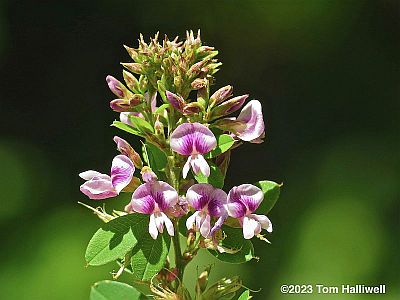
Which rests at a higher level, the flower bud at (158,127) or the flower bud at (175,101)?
the flower bud at (175,101)

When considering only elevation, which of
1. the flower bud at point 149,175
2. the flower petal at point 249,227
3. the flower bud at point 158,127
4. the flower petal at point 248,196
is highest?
the flower bud at point 158,127

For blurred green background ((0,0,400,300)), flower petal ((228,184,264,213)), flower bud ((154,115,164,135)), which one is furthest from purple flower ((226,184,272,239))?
blurred green background ((0,0,400,300))

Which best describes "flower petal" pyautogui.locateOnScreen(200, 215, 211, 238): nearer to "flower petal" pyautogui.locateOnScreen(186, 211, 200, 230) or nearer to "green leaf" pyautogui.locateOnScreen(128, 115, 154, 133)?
"flower petal" pyautogui.locateOnScreen(186, 211, 200, 230)

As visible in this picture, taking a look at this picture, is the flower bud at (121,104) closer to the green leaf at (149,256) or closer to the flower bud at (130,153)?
the flower bud at (130,153)

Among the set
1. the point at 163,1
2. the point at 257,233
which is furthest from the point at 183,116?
the point at 163,1

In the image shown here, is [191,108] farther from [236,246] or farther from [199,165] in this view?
[236,246]

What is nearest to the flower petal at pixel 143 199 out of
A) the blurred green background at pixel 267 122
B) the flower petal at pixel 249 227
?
the flower petal at pixel 249 227

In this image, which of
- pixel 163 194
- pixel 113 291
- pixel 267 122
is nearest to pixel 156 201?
pixel 163 194
